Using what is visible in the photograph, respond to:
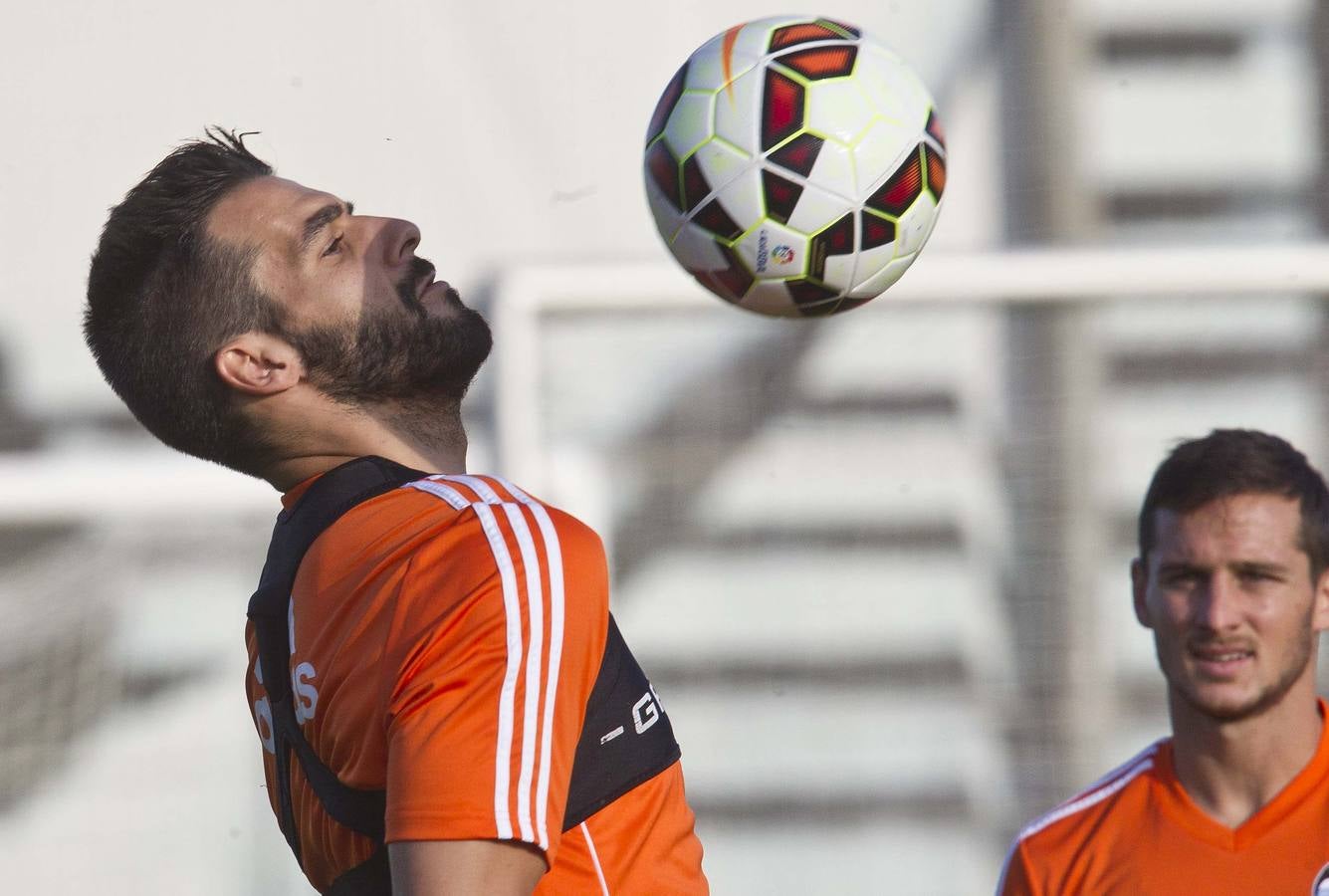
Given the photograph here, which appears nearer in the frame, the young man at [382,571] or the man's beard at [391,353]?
the young man at [382,571]

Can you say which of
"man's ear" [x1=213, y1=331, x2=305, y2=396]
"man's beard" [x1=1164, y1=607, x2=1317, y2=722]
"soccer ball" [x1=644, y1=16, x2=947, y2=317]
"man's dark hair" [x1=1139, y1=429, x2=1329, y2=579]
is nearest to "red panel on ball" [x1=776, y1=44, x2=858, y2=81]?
"soccer ball" [x1=644, y1=16, x2=947, y2=317]

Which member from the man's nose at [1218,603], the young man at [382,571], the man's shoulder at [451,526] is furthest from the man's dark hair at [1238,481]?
the man's shoulder at [451,526]

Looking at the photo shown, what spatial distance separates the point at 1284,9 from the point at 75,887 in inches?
151

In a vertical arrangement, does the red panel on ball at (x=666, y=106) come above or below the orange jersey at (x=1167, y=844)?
above

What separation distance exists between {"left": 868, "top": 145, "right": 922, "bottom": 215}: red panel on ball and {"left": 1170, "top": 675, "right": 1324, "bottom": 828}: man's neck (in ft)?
3.43

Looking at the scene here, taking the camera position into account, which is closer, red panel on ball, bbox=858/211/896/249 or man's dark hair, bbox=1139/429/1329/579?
red panel on ball, bbox=858/211/896/249

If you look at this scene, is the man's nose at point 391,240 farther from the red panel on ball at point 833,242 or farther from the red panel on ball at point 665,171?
the red panel on ball at point 833,242

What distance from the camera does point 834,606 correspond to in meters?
3.56

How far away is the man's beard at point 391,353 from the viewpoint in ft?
5.90

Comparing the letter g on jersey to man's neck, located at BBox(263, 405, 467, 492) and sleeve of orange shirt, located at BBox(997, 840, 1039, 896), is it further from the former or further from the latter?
man's neck, located at BBox(263, 405, 467, 492)

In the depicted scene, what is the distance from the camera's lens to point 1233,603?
2.45 meters

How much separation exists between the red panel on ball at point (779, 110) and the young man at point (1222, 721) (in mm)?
1058

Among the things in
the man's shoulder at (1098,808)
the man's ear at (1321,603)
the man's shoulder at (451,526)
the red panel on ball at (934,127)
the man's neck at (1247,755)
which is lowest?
the man's shoulder at (1098,808)

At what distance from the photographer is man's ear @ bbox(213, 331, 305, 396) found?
1.80m
